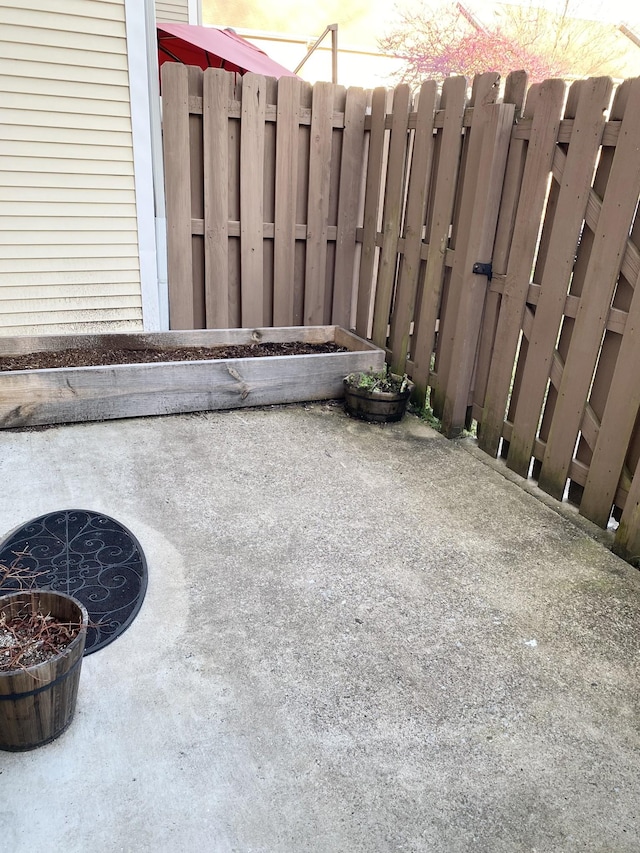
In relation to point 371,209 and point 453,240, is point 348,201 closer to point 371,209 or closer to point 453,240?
point 371,209

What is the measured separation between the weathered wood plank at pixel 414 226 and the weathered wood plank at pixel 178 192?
158 cm

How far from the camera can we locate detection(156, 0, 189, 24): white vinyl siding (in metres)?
7.79

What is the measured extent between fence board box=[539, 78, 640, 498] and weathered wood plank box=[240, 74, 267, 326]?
100 inches

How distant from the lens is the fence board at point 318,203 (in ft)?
14.6

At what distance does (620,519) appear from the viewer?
2.83m

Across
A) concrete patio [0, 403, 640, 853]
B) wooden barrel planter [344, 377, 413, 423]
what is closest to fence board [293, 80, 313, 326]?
wooden barrel planter [344, 377, 413, 423]

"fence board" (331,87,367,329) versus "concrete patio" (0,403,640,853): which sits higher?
"fence board" (331,87,367,329)

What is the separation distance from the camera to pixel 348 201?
15.6 feet

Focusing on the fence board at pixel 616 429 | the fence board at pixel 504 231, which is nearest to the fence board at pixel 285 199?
the fence board at pixel 504 231

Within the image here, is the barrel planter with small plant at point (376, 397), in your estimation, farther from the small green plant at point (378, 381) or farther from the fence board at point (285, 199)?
the fence board at point (285, 199)

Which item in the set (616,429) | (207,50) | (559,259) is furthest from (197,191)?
(616,429)

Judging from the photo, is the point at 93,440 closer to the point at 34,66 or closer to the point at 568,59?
the point at 34,66

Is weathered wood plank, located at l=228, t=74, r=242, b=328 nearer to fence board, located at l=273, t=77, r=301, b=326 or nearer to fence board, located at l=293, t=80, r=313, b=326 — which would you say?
fence board, located at l=273, t=77, r=301, b=326

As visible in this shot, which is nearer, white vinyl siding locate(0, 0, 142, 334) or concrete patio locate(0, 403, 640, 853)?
concrete patio locate(0, 403, 640, 853)
